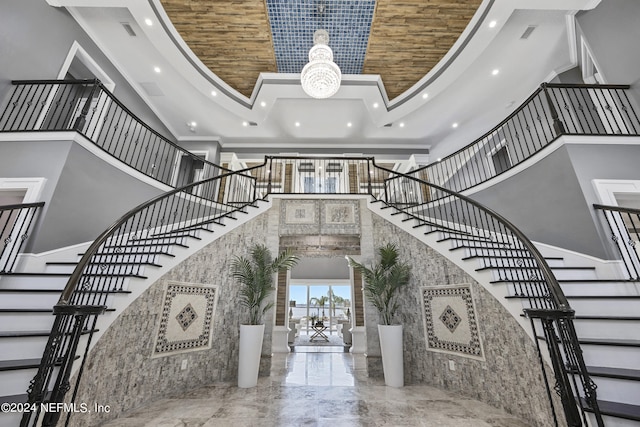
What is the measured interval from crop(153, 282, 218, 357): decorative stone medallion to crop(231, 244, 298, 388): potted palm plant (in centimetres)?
50

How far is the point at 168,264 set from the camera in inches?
138

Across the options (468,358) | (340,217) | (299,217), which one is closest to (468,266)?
(468,358)

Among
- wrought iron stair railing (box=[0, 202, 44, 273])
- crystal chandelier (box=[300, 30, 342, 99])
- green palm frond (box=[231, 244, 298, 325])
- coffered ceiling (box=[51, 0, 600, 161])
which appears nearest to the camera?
wrought iron stair railing (box=[0, 202, 44, 273])

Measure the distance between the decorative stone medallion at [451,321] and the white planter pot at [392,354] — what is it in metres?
0.47

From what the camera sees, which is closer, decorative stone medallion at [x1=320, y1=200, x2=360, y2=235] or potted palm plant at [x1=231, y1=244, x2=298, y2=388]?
potted palm plant at [x1=231, y1=244, x2=298, y2=388]

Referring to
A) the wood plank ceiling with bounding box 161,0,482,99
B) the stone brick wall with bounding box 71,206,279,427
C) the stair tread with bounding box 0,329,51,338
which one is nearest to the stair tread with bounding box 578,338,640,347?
the stone brick wall with bounding box 71,206,279,427

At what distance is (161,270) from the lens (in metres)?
3.39

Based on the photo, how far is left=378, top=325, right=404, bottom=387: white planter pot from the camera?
3818 millimetres

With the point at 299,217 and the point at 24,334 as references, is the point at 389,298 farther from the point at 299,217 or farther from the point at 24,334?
the point at 24,334

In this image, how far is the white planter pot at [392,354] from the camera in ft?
12.5

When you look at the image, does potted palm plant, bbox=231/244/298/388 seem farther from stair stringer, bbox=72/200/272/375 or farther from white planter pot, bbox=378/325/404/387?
white planter pot, bbox=378/325/404/387

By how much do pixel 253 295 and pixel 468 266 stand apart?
320cm

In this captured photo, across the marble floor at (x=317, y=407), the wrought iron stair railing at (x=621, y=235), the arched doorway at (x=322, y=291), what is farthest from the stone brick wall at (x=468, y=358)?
the arched doorway at (x=322, y=291)

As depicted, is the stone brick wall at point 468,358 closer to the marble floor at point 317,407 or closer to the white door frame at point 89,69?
the marble floor at point 317,407
